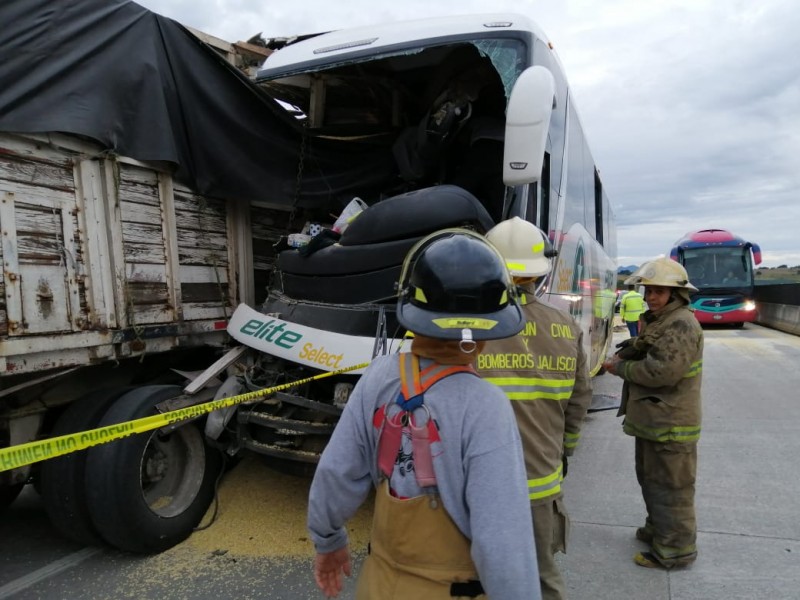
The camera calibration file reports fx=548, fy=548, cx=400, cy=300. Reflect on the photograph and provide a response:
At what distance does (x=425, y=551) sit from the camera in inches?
55.5

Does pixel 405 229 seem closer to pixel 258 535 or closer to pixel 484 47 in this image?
pixel 484 47

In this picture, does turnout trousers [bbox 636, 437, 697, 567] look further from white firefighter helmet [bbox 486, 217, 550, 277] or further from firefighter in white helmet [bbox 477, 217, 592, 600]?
white firefighter helmet [bbox 486, 217, 550, 277]

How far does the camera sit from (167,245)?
3.82 metres

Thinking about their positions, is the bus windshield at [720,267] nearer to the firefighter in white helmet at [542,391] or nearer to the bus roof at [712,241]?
the bus roof at [712,241]

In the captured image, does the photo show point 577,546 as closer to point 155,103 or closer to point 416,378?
point 416,378

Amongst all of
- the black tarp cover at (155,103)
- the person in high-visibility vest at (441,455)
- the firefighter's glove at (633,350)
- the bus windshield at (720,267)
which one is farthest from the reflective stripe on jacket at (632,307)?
the person in high-visibility vest at (441,455)

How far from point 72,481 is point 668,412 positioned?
3.49 m

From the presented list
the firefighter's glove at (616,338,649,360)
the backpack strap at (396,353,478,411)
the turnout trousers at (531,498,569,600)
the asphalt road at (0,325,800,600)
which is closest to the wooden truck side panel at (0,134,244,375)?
the asphalt road at (0,325,800,600)

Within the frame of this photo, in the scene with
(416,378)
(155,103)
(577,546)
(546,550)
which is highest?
(155,103)

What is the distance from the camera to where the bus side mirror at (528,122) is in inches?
122

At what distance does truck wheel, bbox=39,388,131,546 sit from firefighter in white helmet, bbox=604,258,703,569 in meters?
3.25

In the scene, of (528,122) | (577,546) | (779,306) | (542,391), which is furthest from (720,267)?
(542,391)

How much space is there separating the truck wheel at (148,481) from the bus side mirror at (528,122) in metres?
2.59

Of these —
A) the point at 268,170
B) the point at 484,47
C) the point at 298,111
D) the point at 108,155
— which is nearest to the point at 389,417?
the point at 108,155
